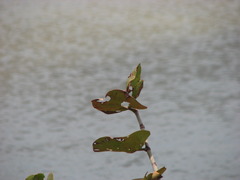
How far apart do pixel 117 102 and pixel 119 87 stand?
1925mm

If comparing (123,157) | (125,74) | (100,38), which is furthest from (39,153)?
(100,38)

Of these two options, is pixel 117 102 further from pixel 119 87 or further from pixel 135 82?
pixel 119 87

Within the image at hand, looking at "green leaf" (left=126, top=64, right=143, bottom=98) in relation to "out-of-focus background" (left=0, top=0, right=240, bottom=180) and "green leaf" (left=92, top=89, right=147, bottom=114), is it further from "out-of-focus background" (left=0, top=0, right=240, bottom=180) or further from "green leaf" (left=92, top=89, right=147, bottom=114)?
"out-of-focus background" (left=0, top=0, right=240, bottom=180)

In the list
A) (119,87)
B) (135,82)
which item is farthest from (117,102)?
(119,87)

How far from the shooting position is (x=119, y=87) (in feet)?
7.15

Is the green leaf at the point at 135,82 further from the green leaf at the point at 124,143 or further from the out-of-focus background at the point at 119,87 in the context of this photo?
the out-of-focus background at the point at 119,87

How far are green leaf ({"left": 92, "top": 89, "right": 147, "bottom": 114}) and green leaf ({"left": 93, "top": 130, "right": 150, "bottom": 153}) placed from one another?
0.01m

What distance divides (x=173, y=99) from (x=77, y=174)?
0.64 metres

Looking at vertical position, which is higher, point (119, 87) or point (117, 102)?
point (119, 87)

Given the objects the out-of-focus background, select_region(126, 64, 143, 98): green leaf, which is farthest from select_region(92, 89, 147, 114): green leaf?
the out-of-focus background

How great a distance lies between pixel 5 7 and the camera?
396 centimetres

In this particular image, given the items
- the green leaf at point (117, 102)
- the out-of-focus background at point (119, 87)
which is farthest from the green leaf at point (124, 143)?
the out-of-focus background at point (119, 87)

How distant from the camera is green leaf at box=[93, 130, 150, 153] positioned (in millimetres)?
247

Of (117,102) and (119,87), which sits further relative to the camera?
(119,87)
